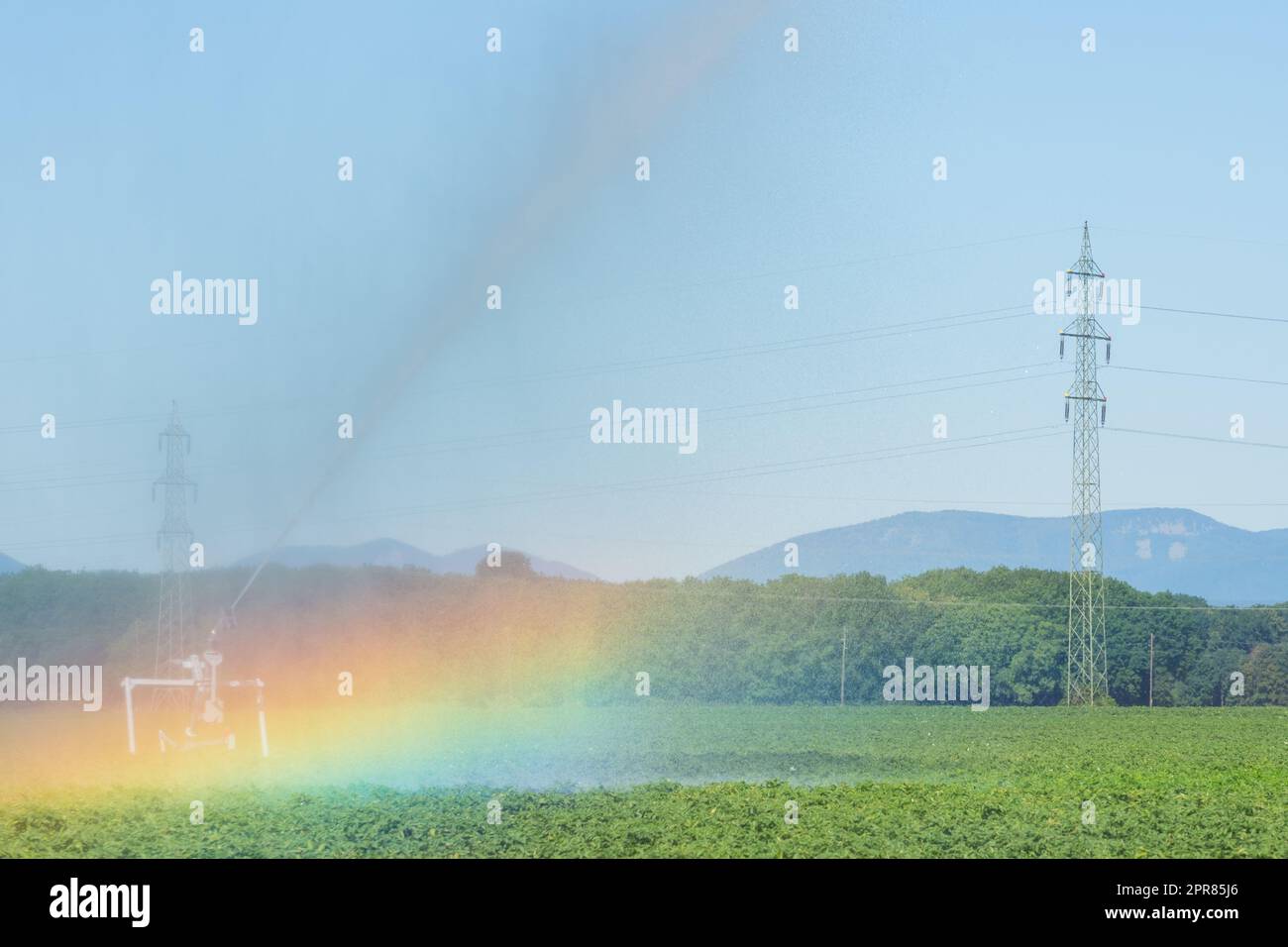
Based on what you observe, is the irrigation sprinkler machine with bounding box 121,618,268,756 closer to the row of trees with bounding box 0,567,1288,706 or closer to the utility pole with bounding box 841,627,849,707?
the row of trees with bounding box 0,567,1288,706

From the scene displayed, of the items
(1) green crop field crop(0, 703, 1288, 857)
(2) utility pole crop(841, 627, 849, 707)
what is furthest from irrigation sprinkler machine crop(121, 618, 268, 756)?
(2) utility pole crop(841, 627, 849, 707)

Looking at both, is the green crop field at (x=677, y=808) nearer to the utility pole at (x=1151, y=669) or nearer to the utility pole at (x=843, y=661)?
the utility pole at (x=843, y=661)

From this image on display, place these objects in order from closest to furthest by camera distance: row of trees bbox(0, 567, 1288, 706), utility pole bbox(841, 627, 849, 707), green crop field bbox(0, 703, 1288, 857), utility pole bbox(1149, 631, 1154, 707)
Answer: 1. green crop field bbox(0, 703, 1288, 857)
2. row of trees bbox(0, 567, 1288, 706)
3. utility pole bbox(841, 627, 849, 707)
4. utility pole bbox(1149, 631, 1154, 707)

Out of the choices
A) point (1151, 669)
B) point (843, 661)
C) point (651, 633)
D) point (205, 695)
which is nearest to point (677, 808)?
point (205, 695)

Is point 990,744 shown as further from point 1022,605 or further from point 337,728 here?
point 1022,605

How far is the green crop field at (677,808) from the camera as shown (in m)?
24.8

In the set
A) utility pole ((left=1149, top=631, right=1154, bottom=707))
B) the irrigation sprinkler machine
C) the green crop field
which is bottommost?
utility pole ((left=1149, top=631, right=1154, bottom=707))

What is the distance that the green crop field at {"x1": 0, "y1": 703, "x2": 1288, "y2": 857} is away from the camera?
81.5 feet

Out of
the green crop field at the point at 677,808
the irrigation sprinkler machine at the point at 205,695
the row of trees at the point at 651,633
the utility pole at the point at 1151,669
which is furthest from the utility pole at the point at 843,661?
the irrigation sprinkler machine at the point at 205,695

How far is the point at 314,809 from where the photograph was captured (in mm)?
26797

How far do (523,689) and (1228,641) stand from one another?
2681 inches

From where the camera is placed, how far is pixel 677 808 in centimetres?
2880

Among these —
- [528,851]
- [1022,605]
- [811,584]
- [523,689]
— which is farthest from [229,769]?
[1022,605]

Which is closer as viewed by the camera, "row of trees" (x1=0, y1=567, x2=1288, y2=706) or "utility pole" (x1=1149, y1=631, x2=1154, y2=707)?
"row of trees" (x1=0, y1=567, x2=1288, y2=706)
